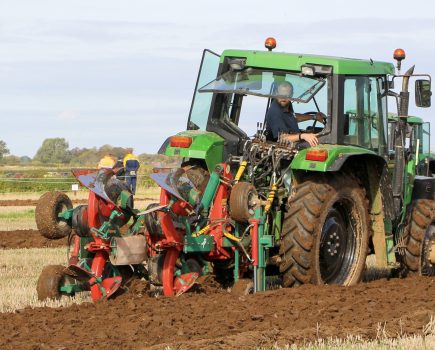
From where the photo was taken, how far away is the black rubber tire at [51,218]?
9.69 m

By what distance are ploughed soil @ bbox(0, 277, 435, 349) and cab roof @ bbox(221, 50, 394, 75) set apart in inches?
89.5

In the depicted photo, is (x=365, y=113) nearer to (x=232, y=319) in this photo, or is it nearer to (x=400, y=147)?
(x=400, y=147)

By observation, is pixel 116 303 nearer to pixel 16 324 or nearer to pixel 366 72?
pixel 16 324

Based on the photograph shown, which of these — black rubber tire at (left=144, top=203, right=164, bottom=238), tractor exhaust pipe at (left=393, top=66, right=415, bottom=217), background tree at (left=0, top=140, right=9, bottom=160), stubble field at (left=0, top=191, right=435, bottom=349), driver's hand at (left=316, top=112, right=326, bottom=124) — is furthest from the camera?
background tree at (left=0, top=140, right=9, bottom=160)

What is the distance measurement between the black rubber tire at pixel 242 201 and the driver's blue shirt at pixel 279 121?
99 cm

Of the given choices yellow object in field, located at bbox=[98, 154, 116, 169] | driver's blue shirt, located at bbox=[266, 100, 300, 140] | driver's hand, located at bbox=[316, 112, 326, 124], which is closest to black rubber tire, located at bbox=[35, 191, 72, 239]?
driver's blue shirt, located at bbox=[266, 100, 300, 140]

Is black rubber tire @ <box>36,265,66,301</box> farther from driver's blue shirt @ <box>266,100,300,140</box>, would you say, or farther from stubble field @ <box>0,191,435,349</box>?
driver's blue shirt @ <box>266,100,300,140</box>

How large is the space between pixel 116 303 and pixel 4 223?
14882 millimetres

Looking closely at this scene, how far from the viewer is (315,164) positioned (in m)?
9.40

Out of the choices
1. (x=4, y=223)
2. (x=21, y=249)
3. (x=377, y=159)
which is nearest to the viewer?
(x=377, y=159)

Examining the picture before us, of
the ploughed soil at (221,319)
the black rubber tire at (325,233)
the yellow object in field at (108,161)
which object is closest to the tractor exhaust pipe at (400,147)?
the black rubber tire at (325,233)

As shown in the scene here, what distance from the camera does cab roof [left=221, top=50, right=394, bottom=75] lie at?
10.1 meters

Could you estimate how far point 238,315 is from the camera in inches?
314

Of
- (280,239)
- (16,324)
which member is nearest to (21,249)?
(280,239)
